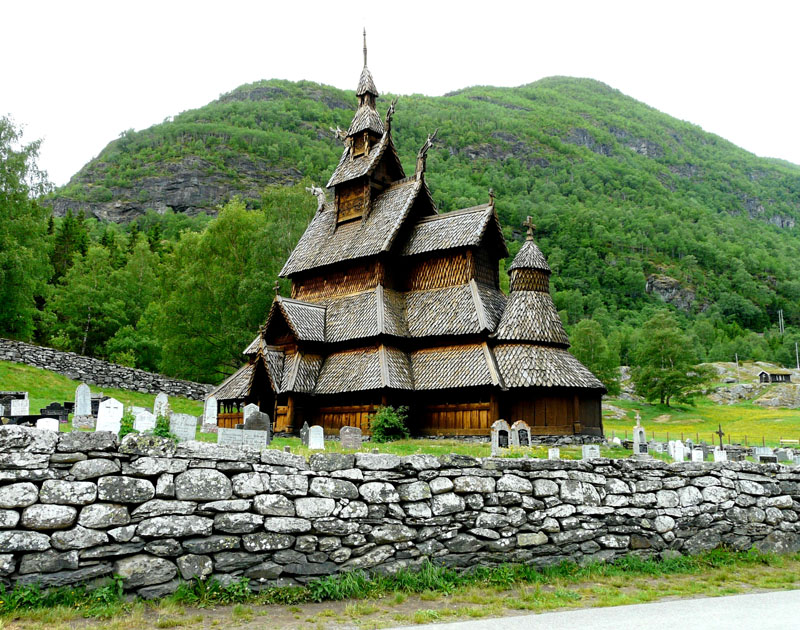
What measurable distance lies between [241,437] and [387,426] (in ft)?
38.1

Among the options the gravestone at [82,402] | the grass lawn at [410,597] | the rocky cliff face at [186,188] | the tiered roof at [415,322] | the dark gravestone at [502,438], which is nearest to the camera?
the grass lawn at [410,597]

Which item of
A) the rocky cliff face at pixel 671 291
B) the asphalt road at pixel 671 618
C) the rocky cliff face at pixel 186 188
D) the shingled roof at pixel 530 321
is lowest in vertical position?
the asphalt road at pixel 671 618

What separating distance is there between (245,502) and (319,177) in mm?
148987

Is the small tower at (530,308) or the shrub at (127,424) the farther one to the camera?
the small tower at (530,308)

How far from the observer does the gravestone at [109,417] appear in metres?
9.58

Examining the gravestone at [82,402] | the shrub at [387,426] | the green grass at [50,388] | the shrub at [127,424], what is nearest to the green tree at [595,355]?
the shrub at [387,426]

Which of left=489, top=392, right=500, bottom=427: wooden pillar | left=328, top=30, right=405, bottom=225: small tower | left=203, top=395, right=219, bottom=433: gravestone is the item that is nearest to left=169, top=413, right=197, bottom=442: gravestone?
left=203, top=395, right=219, bottom=433: gravestone

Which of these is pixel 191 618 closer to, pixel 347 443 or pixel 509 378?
pixel 347 443

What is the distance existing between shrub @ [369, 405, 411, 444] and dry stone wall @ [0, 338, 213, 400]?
14.3 m

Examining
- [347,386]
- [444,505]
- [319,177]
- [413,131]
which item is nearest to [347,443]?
[347,386]

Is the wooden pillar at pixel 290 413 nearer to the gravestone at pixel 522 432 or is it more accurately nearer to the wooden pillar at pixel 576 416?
the gravestone at pixel 522 432

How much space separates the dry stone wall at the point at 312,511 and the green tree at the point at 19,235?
117 ft

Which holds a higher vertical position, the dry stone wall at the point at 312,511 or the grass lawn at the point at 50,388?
the grass lawn at the point at 50,388

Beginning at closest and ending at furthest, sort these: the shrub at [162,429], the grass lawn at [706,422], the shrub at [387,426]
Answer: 1. the shrub at [162,429]
2. the shrub at [387,426]
3. the grass lawn at [706,422]
